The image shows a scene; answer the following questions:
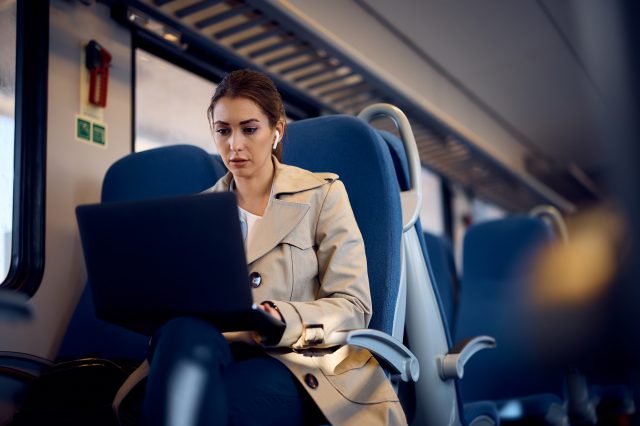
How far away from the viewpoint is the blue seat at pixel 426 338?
1.50 m

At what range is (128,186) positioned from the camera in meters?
2.05

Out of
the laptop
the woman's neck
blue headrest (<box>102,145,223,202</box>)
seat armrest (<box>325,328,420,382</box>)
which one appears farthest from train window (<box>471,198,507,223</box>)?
the laptop

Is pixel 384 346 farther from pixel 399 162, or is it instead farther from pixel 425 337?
pixel 399 162

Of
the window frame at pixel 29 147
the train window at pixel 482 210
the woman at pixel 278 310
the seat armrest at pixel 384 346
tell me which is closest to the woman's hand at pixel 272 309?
the woman at pixel 278 310

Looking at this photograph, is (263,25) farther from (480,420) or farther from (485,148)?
(485,148)

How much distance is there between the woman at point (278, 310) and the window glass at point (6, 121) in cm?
89

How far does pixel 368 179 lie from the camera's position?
59.2 inches

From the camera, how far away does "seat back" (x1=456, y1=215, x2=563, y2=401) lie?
2.35m

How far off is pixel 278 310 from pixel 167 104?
1848 mm

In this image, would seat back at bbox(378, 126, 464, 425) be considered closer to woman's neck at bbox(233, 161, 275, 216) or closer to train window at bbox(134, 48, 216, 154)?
woman's neck at bbox(233, 161, 275, 216)

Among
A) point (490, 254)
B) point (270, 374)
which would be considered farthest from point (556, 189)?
point (270, 374)

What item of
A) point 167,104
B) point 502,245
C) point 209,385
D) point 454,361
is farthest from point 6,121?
point 502,245

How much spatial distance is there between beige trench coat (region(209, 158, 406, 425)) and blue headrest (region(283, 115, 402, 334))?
92mm

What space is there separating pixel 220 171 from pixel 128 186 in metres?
0.32
